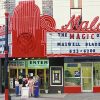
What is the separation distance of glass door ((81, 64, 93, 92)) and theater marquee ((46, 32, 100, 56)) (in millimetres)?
2094

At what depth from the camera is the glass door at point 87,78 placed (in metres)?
39.3

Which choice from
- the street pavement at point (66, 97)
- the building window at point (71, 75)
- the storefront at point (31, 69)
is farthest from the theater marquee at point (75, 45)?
the street pavement at point (66, 97)

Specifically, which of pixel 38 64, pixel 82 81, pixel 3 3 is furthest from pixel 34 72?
pixel 3 3

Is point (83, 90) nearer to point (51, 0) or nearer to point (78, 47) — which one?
point (78, 47)

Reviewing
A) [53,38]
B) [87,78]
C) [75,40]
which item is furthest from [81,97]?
[53,38]

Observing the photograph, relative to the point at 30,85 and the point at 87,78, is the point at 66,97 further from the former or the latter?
the point at 87,78

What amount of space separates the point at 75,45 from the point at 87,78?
338 cm

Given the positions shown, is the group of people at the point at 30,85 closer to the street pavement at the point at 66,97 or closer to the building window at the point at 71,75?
the street pavement at the point at 66,97

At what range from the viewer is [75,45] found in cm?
3756

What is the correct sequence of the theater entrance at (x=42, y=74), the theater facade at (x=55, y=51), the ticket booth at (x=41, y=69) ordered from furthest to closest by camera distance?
the theater entrance at (x=42, y=74), the ticket booth at (x=41, y=69), the theater facade at (x=55, y=51)

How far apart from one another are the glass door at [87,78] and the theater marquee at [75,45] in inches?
82.5

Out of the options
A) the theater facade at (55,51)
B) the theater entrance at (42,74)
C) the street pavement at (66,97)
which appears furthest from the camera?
the theater entrance at (42,74)

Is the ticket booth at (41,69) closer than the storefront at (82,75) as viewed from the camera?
Yes

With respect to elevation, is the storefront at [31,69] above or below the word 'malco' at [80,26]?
below
